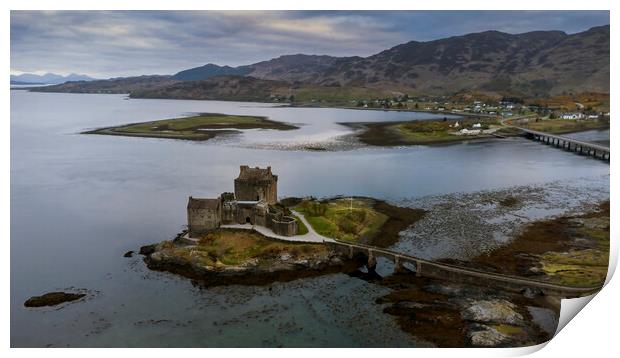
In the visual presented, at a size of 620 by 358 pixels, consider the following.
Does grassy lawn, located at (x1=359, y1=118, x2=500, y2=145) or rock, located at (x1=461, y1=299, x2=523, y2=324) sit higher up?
grassy lawn, located at (x1=359, y1=118, x2=500, y2=145)

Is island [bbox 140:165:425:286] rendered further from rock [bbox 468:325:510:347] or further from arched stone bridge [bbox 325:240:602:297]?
rock [bbox 468:325:510:347]

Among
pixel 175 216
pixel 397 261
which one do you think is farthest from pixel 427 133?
pixel 397 261

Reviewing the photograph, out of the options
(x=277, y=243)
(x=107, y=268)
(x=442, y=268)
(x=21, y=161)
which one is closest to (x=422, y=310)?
(x=442, y=268)

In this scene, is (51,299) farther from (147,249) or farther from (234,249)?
(234,249)

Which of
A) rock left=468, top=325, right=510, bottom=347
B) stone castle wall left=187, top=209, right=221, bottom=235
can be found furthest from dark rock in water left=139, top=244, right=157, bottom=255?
rock left=468, top=325, right=510, bottom=347

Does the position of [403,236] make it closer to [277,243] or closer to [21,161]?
[277,243]

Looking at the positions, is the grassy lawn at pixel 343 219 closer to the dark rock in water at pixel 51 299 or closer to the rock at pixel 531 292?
the rock at pixel 531 292

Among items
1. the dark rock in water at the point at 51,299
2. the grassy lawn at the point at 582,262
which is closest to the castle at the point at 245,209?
the dark rock in water at the point at 51,299
